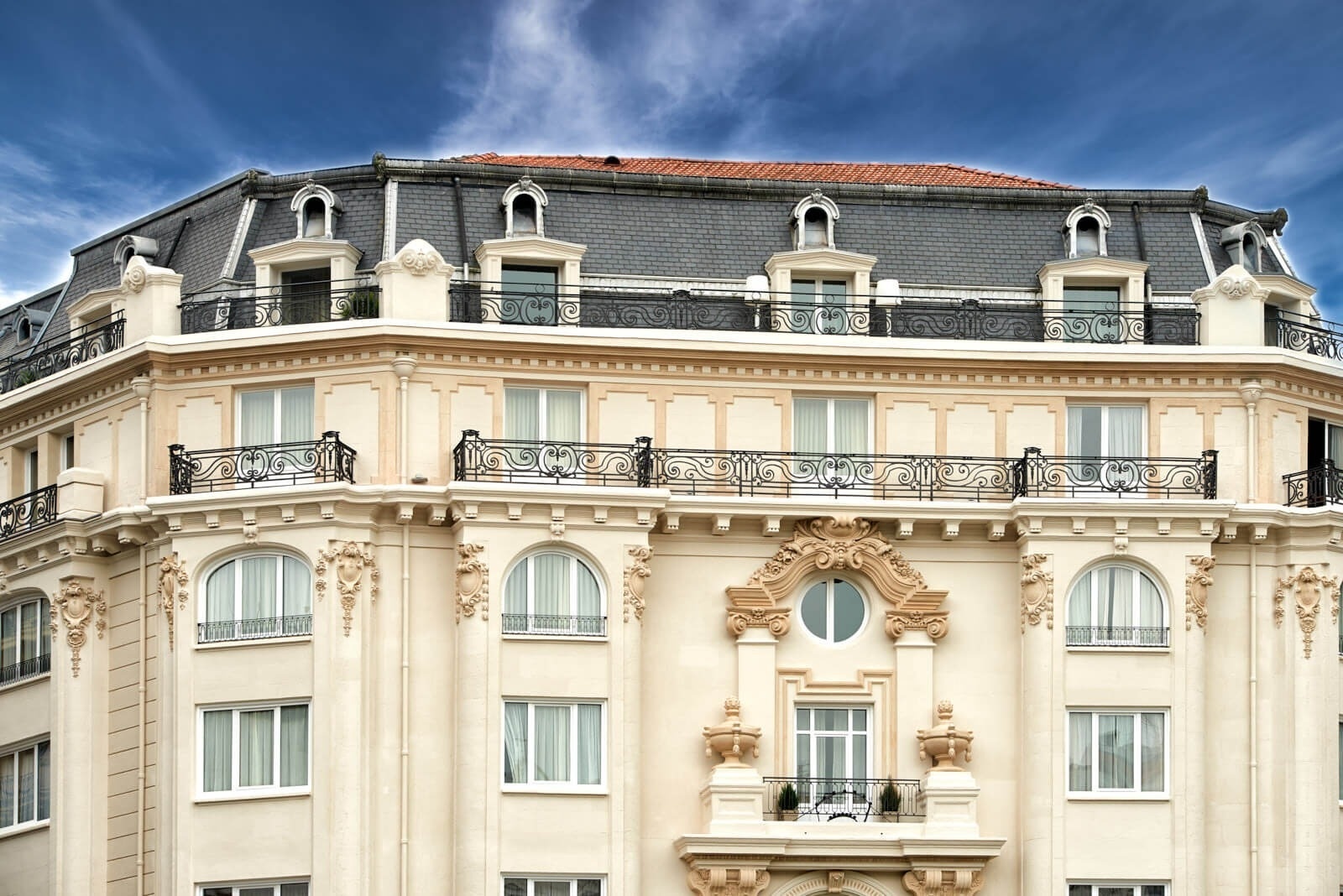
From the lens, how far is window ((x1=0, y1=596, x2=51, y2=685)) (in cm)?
5809

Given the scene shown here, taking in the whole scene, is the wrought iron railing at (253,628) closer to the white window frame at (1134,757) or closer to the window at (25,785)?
the window at (25,785)

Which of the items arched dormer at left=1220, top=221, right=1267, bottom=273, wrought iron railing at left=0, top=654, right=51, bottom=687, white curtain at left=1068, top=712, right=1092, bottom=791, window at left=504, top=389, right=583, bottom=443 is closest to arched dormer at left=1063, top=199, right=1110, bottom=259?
arched dormer at left=1220, top=221, right=1267, bottom=273

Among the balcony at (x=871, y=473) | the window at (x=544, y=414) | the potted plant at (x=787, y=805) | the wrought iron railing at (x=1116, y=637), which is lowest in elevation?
the potted plant at (x=787, y=805)

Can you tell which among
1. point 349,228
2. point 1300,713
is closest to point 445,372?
point 349,228

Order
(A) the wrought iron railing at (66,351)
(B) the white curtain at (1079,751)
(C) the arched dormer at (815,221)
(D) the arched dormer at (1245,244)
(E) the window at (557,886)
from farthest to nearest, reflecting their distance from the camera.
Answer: (D) the arched dormer at (1245,244) → (C) the arched dormer at (815,221) → (A) the wrought iron railing at (66,351) → (B) the white curtain at (1079,751) → (E) the window at (557,886)

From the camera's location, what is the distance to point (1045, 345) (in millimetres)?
57531

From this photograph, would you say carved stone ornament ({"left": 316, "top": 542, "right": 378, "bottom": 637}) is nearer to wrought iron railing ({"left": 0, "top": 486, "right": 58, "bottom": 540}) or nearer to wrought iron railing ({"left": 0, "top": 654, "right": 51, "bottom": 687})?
wrought iron railing ({"left": 0, "top": 486, "right": 58, "bottom": 540})

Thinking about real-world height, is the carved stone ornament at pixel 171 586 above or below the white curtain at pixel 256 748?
above

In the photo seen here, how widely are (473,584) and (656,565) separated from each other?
392cm

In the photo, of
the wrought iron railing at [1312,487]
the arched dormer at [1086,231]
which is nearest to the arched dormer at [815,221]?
the arched dormer at [1086,231]

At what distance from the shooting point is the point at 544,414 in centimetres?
5678

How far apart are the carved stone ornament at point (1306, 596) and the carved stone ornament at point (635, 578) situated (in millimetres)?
12686

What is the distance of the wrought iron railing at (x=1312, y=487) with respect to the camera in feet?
189

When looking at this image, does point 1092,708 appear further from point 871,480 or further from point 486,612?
point 486,612
